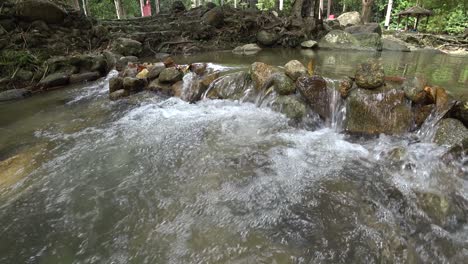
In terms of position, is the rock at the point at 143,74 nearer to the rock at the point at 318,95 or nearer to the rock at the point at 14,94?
the rock at the point at 14,94

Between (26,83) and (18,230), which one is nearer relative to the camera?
(18,230)

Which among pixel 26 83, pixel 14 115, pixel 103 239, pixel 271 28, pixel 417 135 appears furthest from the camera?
pixel 271 28

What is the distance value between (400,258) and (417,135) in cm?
250

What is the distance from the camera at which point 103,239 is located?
2.56m

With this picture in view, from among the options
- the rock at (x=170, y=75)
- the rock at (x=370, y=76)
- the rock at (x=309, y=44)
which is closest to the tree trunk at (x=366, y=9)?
the rock at (x=309, y=44)

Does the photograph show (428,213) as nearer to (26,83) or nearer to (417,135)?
(417,135)

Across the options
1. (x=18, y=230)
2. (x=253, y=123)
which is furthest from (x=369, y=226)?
(x=18, y=230)

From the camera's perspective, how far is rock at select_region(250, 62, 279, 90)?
571 centimetres

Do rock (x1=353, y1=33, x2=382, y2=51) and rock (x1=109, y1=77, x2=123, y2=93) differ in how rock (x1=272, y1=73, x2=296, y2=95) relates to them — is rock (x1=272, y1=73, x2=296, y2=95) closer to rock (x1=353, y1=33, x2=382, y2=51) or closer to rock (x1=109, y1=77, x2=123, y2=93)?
rock (x1=109, y1=77, x2=123, y2=93)

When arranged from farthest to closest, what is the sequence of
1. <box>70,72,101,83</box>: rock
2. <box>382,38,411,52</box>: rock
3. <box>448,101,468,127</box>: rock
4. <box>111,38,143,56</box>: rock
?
<box>382,38,411,52</box>: rock
<box>111,38,143,56</box>: rock
<box>70,72,101,83</box>: rock
<box>448,101,468,127</box>: rock

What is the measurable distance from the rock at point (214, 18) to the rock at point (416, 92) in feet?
37.8

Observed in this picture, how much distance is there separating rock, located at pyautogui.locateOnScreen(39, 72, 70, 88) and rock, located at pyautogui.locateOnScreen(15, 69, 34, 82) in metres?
0.44

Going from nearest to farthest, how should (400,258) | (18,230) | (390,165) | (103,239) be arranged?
(400,258) < (103,239) < (18,230) < (390,165)

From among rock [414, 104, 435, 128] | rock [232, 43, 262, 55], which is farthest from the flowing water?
rock [232, 43, 262, 55]
